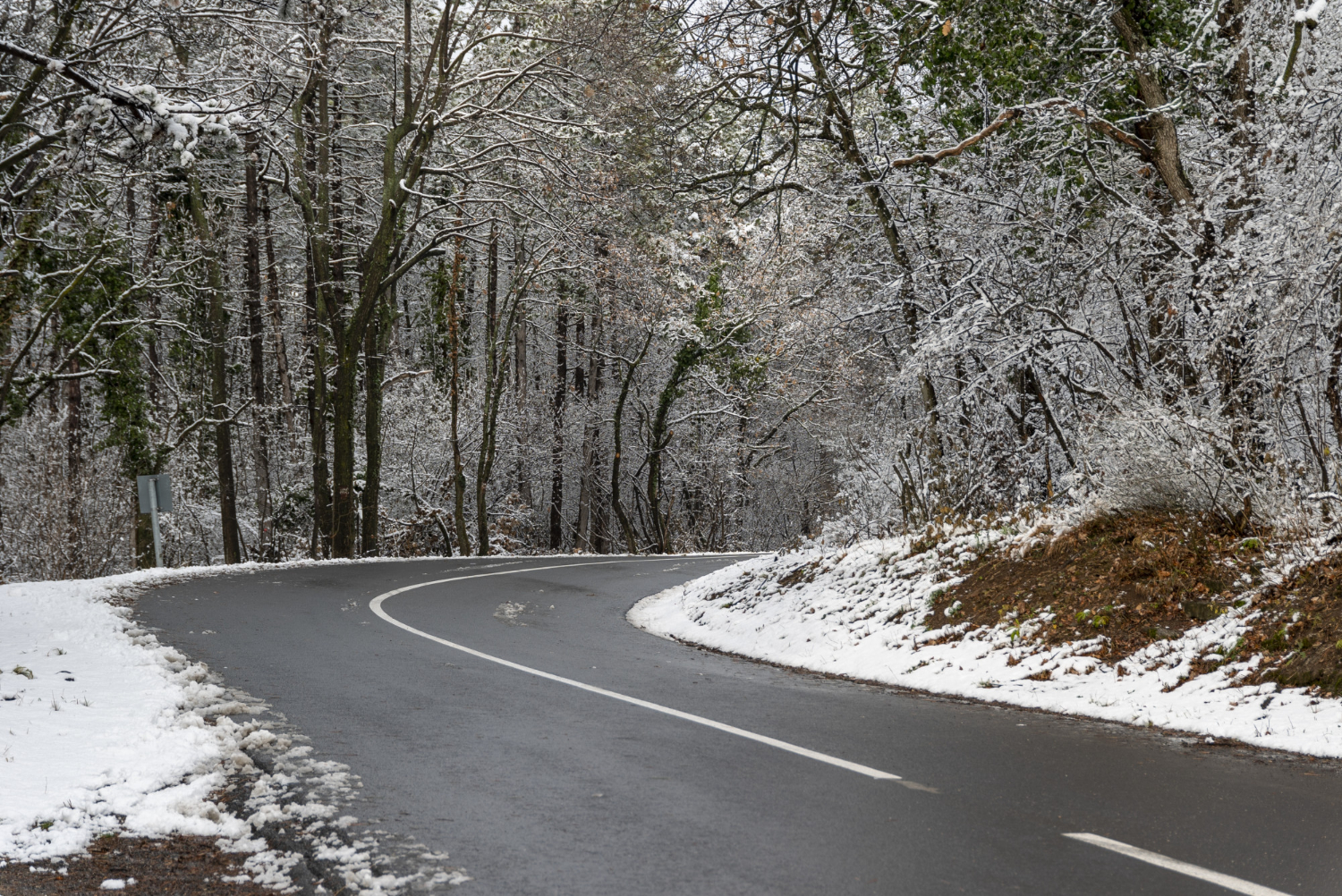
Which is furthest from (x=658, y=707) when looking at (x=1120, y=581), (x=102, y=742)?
(x=1120, y=581)

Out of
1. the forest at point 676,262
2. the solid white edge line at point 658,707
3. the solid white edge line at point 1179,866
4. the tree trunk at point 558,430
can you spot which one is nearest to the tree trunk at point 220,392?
A: the forest at point 676,262

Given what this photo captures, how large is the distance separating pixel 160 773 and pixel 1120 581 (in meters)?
7.72

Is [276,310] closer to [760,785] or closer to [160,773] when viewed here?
[160,773]

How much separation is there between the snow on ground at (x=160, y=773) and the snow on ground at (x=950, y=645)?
17.0 feet

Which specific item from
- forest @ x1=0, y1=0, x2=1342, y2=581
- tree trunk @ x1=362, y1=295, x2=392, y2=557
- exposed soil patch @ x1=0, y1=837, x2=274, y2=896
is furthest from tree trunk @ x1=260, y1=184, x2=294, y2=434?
exposed soil patch @ x1=0, y1=837, x2=274, y2=896

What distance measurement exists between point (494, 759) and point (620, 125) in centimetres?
2151

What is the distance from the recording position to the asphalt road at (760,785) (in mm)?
4637

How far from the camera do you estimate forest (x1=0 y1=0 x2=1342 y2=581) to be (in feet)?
34.4

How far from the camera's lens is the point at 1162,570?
9711 mm

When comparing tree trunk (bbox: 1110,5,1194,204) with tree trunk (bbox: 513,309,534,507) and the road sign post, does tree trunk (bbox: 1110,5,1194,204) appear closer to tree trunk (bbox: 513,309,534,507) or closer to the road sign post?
the road sign post

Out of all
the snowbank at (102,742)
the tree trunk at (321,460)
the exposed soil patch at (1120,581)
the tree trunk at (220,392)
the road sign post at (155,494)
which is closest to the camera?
the snowbank at (102,742)

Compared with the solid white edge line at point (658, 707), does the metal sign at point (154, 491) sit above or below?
above

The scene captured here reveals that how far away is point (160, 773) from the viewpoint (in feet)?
20.8

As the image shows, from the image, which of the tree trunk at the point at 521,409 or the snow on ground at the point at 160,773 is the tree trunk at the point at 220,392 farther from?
the snow on ground at the point at 160,773
